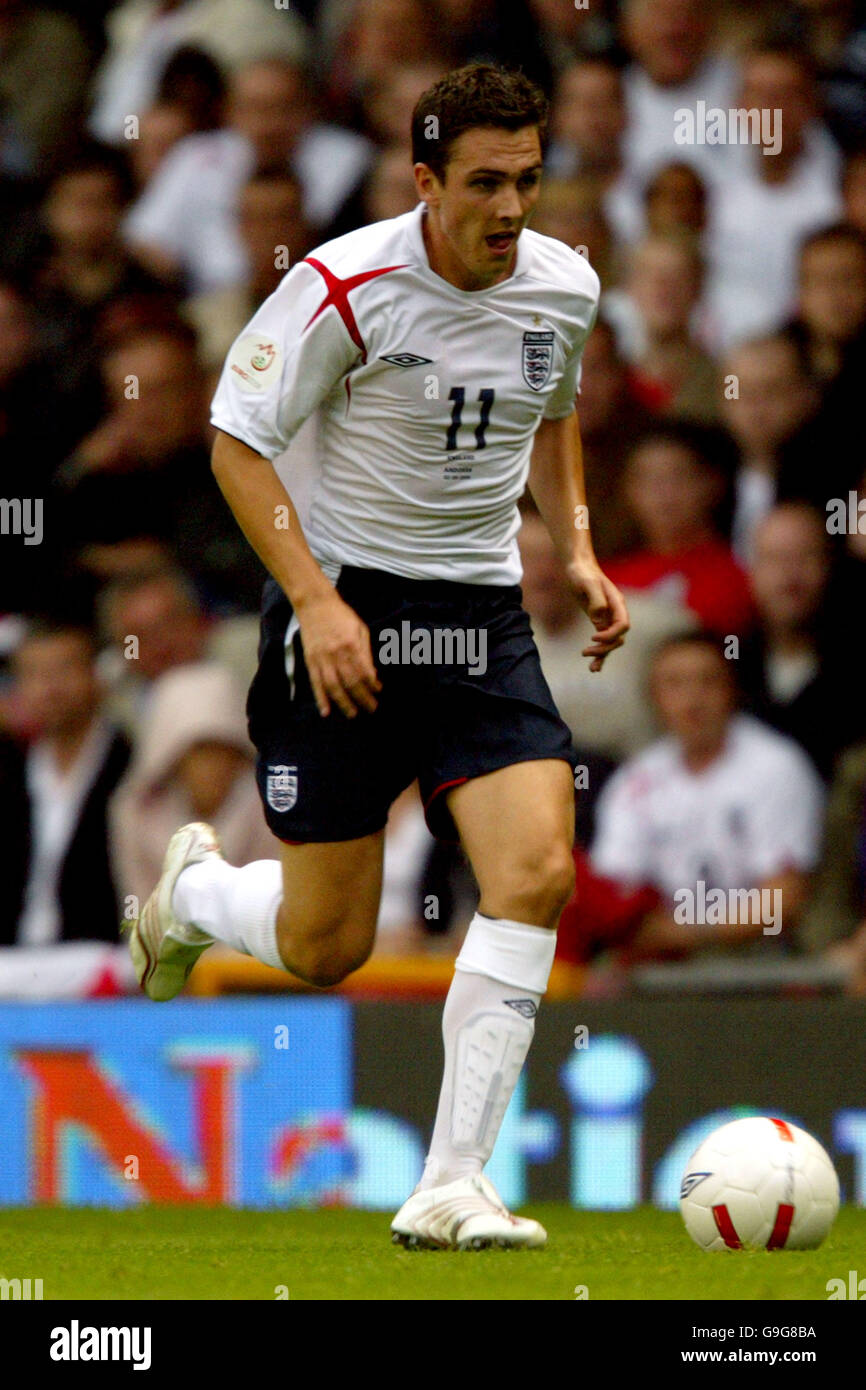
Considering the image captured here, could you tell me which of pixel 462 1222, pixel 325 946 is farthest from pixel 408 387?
pixel 462 1222

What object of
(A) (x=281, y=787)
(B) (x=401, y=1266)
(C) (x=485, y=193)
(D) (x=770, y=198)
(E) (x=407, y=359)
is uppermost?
(D) (x=770, y=198)

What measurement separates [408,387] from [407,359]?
7 centimetres

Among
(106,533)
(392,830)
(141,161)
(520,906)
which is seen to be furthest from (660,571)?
(520,906)

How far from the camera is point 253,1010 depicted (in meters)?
7.95

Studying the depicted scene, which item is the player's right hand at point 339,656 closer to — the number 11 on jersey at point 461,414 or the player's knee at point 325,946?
the number 11 on jersey at point 461,414

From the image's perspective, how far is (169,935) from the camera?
598cm

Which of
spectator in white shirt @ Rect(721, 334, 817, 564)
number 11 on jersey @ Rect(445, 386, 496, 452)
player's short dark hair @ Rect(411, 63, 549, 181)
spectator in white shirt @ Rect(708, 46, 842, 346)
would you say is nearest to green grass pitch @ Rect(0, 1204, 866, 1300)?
number 11 on jersey @ Rect(445, 386, 496, 452)

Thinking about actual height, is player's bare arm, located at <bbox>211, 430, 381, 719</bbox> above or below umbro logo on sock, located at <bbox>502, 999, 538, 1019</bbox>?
above

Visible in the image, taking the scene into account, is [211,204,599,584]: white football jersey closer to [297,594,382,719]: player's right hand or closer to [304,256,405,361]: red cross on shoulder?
[304,256,405,361]: red cross on shoulder

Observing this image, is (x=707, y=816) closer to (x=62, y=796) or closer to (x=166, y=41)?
(x=62, y=796)

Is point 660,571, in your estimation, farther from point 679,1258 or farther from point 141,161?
point 679,1258

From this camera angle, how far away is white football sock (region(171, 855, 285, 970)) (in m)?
5.58

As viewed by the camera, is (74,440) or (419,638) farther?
(74,440)
